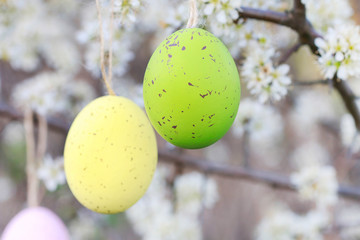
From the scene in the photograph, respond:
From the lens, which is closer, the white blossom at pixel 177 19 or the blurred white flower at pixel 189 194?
the white blossom at pixel 177 19

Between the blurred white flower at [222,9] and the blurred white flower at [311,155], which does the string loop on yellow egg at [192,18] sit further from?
the blurred white flower at [311,155]

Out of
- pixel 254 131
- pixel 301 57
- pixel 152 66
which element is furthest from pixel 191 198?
pixel 301 57

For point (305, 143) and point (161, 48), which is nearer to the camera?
point (161, 48)

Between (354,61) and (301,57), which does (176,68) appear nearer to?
(354,61)

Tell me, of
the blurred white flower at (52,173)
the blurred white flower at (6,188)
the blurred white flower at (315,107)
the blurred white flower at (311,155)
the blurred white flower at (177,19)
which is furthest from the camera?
the blurred white flower at (6,188)

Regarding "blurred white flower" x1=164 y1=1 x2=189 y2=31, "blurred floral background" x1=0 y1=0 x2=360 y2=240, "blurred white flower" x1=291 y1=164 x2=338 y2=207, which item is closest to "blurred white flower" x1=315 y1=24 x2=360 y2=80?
"blurred floral background" x1=0 y1=0 x2=360 y2=240

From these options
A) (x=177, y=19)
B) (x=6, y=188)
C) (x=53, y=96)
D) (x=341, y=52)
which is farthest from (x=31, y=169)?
(x=6, y=188)

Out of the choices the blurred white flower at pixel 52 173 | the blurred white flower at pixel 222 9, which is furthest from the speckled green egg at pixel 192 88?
the blurred white flower at pixel 52 173
